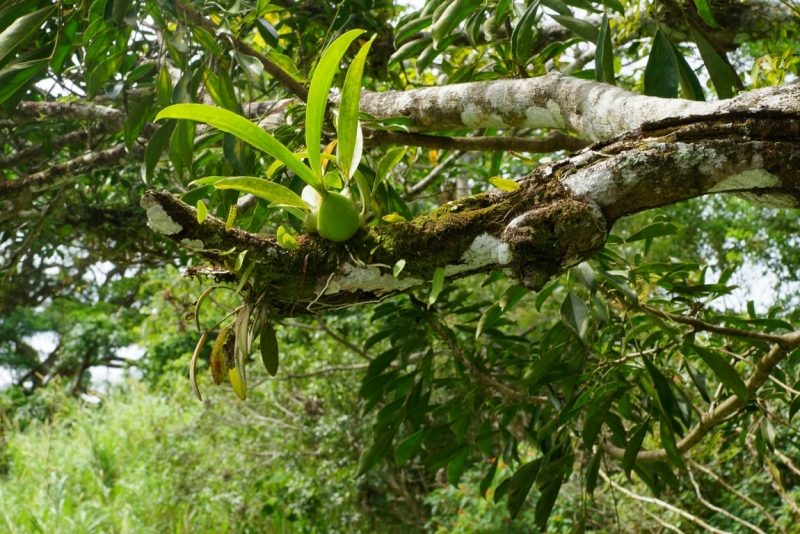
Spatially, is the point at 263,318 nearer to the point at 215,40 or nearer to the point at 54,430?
the point at 215,40

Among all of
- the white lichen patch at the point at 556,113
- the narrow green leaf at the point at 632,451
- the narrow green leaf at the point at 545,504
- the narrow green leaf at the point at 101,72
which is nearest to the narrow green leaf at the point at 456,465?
the narrow green leaf at the point at 545,504

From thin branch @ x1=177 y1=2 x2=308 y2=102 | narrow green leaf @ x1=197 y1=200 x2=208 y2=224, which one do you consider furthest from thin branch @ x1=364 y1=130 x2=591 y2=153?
narrow green leaf @ x1=197 y1=200 x2=208 y2=224

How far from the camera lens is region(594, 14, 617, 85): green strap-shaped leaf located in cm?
91

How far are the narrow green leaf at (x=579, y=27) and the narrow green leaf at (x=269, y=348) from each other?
0.64 m

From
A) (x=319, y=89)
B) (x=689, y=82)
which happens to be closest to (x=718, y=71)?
(x=689, y=82)

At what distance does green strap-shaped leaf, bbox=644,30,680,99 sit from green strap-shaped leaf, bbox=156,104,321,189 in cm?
49

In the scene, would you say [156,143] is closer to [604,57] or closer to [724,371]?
[604,57]

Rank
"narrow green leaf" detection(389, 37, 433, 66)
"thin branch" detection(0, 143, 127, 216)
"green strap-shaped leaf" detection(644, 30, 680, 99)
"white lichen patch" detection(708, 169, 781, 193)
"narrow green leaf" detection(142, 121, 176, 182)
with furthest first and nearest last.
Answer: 1. "thin branch" detection(0, 143, 127, 216)
2. "narrow green leaf" detection(389, 37, 433, 66)
3. "narrow green leaf" detection(142, 121, 176, 182)
4. "green strap-shaped leaf" detection(644, 30, 680, 99)
5. "white lichen patch" detection(708, 169, 781, 193)

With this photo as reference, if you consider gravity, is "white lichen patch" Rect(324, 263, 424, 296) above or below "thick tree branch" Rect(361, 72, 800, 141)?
below

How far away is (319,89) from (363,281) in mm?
201

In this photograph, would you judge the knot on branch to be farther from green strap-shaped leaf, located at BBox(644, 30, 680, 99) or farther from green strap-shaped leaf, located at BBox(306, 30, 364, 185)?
green strap-shaped leaf, located at BBox(644, 30, 680, 99)

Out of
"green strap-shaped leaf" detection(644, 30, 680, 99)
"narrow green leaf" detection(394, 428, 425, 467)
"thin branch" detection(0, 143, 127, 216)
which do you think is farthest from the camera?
"thin branch" detection(0, 143, 127, 216)

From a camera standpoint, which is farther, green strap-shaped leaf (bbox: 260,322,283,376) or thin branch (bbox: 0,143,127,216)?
thin branch (bbox: 0,143,127,216)

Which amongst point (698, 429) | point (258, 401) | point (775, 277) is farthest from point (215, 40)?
point (775, 277)
